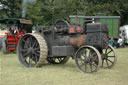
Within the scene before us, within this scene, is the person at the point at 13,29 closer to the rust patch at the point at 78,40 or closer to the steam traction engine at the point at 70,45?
the steam traction engine at the point at 70,45

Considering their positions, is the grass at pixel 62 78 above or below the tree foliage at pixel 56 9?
below

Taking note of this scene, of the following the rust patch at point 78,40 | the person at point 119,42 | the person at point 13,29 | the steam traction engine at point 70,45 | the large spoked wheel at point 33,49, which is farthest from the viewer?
the person at point 119,42

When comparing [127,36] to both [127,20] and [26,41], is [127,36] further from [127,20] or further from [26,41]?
[26,41]

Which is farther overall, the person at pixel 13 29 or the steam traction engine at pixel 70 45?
the person at pixel 13 29

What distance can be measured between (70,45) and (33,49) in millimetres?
1310

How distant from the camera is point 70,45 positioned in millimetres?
7496

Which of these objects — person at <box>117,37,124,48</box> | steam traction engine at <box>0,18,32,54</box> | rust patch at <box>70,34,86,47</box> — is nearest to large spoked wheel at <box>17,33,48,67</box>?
rust patch at <box>70,34,86,47</box>

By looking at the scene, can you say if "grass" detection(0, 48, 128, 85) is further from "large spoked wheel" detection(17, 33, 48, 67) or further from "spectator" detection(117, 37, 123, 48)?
"spectator" detection(117, 37, 123, 48)

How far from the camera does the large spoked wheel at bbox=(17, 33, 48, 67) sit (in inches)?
292

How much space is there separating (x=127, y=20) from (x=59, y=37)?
75.8ft

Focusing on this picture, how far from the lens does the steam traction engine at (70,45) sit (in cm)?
671

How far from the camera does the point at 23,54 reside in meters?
8.16

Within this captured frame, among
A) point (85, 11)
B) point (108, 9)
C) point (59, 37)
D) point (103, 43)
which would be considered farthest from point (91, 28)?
point (108, 9)

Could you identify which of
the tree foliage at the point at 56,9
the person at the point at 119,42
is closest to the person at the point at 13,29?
the tree foliage at the point at 56,9
